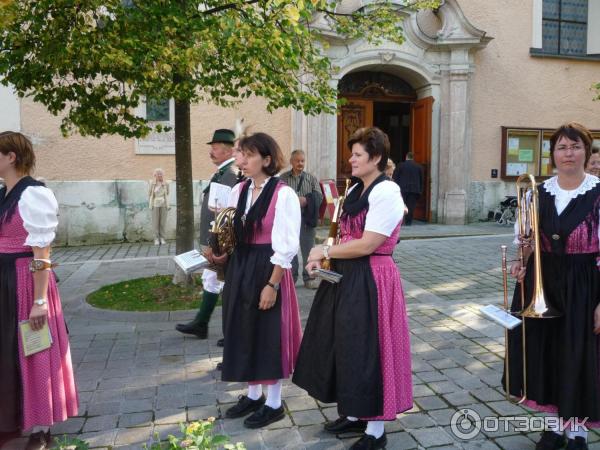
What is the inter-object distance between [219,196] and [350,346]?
2.04m

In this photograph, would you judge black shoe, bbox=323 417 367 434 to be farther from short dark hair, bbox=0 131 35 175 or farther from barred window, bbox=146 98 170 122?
barred window, bbox=146 98 170 122

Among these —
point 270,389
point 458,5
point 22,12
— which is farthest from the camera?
point 458,5

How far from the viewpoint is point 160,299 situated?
6.48m

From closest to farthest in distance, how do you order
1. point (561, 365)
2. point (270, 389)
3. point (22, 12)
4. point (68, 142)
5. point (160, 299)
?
point (561, 365) < point (270, 389) < point (22, 12) < point (160, 299) < point (68, 142)

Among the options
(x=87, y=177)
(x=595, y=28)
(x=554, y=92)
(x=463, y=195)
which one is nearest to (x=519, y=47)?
(x=554, y=92)

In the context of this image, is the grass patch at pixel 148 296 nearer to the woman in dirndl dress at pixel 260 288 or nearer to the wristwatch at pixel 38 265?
the woman in dirndl dress at pixel 260 288

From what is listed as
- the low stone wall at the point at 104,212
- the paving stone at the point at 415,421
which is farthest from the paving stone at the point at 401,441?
the low stone wall at the point at 104,212

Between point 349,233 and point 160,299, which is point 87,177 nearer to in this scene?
point 160,299

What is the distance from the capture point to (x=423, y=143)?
14.2m

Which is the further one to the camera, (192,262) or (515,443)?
(192,262)

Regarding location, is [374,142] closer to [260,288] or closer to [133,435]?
[260,288]

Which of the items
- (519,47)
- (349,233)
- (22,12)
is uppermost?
(519,47)

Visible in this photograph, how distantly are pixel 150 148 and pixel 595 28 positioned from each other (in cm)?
1260

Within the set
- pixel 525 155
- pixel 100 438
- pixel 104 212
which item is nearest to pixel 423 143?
pixel 525 155
